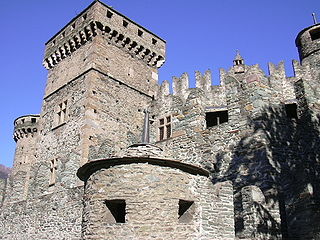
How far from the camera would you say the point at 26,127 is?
→ 79.9 ft

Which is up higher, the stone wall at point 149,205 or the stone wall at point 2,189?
the stone wall at point 2,189

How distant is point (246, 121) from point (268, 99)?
1052 mm

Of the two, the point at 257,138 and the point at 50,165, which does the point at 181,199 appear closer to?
the point at 257,138

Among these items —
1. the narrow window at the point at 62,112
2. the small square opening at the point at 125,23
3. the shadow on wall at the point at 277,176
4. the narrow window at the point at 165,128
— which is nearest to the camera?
the shadow on wall at the point at 277,176

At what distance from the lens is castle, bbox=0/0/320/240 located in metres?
7.76

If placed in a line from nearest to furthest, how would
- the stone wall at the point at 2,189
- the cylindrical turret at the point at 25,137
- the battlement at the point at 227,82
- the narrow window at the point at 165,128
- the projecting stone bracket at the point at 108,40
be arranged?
1. the battlement at the point at 227,82
2. the narrow window at the point at 165,128
3. the projecting stone bracket at the point at 108,40
4. the stone wall at the point at 2,189
5. the cylindrical turret at the point at 25,137

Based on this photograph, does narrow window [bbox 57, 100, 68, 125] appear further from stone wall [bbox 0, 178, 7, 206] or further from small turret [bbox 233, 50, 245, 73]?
small turret [bbox 233, 50, 245, 73]

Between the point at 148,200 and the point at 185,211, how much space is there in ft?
3.47

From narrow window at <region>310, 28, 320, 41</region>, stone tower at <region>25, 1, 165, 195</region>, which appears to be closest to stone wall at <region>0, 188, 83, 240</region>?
stone tower at <region>25, 1, 165, 195</region>

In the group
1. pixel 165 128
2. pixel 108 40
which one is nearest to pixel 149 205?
pixel 165 128

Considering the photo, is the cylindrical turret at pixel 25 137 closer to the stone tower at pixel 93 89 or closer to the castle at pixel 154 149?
the castle at pixel 154 149

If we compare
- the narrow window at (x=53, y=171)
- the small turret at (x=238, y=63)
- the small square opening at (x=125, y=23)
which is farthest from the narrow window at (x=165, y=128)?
the small turret at (x=238, y=63)

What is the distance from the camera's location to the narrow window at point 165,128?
1533 centimetres

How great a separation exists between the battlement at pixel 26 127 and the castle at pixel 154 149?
0.28 ft
